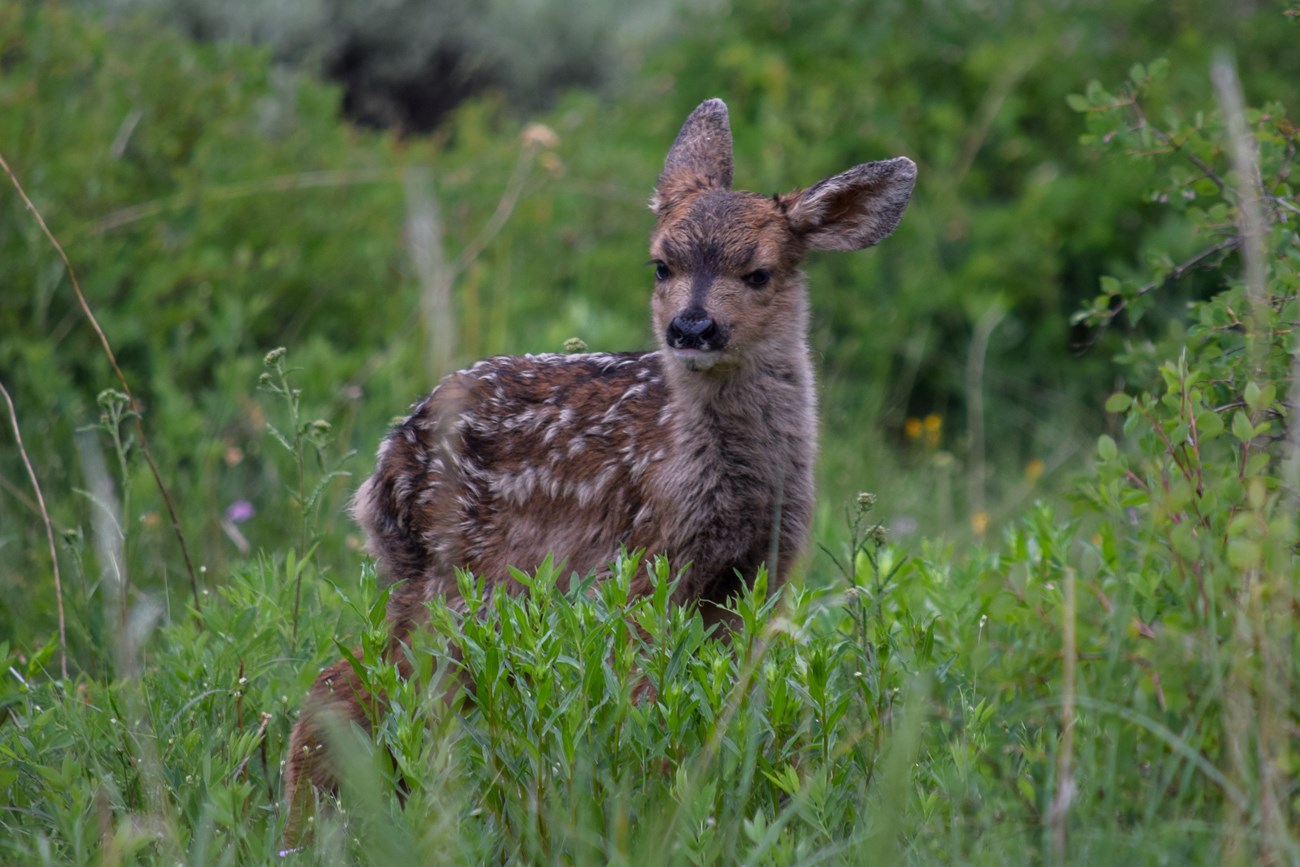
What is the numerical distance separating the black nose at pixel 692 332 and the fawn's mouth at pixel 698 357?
13 mm

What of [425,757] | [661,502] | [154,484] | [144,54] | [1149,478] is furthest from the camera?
[144,54]

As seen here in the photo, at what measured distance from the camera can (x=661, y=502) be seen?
472 centimetres

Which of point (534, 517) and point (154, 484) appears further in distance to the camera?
point (154, 484)

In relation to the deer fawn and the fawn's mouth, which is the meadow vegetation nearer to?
the deer fawn

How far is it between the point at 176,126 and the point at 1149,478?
6.06 metres

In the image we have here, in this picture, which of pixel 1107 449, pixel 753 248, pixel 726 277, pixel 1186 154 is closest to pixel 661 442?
pixel 726 277

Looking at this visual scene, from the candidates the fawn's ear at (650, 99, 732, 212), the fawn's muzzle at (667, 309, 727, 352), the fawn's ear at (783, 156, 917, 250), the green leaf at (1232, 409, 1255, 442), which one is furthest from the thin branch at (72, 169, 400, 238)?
the green leaf at (1232, 409, 1255, 442)

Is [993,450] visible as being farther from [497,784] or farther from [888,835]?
[888,835]

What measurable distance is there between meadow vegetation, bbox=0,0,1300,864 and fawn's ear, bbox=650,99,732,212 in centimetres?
96

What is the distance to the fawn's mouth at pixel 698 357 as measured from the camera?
191 inches

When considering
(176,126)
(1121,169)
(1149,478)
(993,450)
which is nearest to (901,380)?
(993,450)

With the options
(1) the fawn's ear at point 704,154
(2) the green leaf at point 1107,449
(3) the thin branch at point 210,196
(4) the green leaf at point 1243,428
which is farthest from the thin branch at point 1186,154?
(3) the thin branch at point 210,196

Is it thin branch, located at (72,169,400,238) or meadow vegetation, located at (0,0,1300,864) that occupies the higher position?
thin branch, located at (72,169,400,238)

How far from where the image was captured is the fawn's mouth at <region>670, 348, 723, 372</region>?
4844 mm
